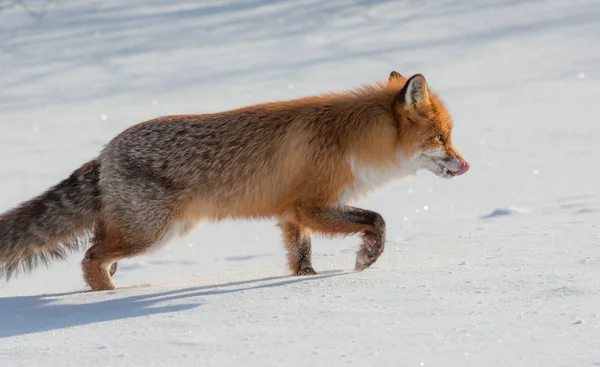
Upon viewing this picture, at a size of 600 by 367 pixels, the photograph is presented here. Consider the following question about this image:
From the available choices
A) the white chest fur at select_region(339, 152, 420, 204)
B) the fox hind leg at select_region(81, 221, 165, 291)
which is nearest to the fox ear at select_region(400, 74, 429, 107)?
the white chest fur at select_region(339, 152, 420, 204)

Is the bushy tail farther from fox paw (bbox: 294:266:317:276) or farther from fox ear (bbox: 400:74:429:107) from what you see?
fox ear (bbox: 400:74:429:107)

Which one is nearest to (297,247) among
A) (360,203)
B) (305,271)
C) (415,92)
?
(305,271)

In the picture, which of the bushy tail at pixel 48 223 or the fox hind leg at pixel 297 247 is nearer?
the bushy tail at pixel 48 223

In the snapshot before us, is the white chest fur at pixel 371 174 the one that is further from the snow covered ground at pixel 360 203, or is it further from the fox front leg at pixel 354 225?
the snow covered ground at pixel 360 203

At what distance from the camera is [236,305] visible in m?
3.92

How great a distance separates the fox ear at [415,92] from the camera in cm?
495

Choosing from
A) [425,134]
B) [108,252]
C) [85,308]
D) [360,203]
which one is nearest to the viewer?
[85,308]

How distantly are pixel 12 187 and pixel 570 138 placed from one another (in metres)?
4.92

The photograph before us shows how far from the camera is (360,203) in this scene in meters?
7.46

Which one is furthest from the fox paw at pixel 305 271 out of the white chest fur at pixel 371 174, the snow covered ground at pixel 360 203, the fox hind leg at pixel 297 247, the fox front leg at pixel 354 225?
the white chest fur at pixel 371 174

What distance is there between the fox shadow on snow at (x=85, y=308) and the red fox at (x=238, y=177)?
40cm

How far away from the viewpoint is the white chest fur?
16.3ft

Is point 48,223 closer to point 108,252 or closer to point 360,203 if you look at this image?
point 108,252

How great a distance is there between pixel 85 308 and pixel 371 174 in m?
1.67
